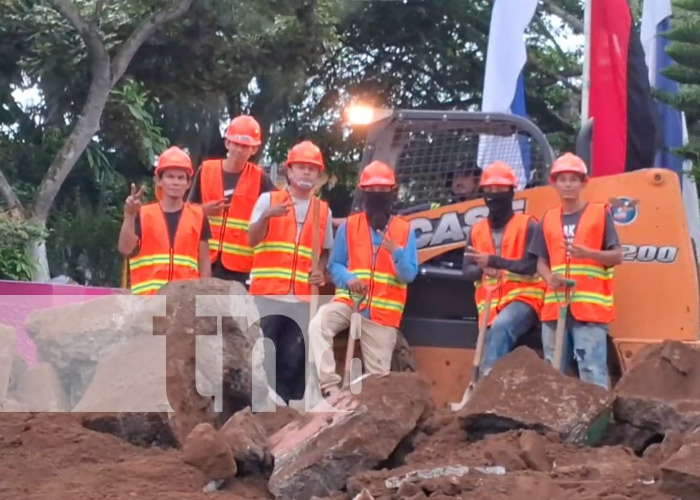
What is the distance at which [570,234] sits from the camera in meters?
7.39

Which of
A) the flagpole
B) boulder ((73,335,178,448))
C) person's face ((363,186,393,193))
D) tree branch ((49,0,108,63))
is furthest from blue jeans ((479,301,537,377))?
tree branch ((49,0,108,63))

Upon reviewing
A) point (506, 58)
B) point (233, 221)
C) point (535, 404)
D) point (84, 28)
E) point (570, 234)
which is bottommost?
point (535, 404)

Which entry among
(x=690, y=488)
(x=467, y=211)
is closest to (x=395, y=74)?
(x=467, y=211)

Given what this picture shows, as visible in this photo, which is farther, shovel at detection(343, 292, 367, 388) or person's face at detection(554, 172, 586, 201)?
shovel at detection(343, 292, 367, 388)

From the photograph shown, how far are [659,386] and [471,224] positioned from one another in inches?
80.3

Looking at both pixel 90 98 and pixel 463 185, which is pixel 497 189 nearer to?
pixel 463 185

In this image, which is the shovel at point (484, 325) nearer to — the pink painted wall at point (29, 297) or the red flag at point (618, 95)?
the pink painted wall at point (29, 297)

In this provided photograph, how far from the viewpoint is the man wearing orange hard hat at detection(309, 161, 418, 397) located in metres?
7.61

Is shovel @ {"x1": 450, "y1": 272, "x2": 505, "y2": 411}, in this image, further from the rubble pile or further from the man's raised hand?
the man's raised hand

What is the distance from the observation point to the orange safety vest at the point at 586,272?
287 inches

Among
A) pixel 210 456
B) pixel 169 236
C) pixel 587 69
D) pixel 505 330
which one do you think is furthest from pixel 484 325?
pixel 587 69

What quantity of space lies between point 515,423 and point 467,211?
2.55 metres

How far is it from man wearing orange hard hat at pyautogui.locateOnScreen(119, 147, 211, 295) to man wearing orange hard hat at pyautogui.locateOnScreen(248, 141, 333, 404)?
1.45 feet

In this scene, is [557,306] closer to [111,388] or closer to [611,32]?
[111,388]
